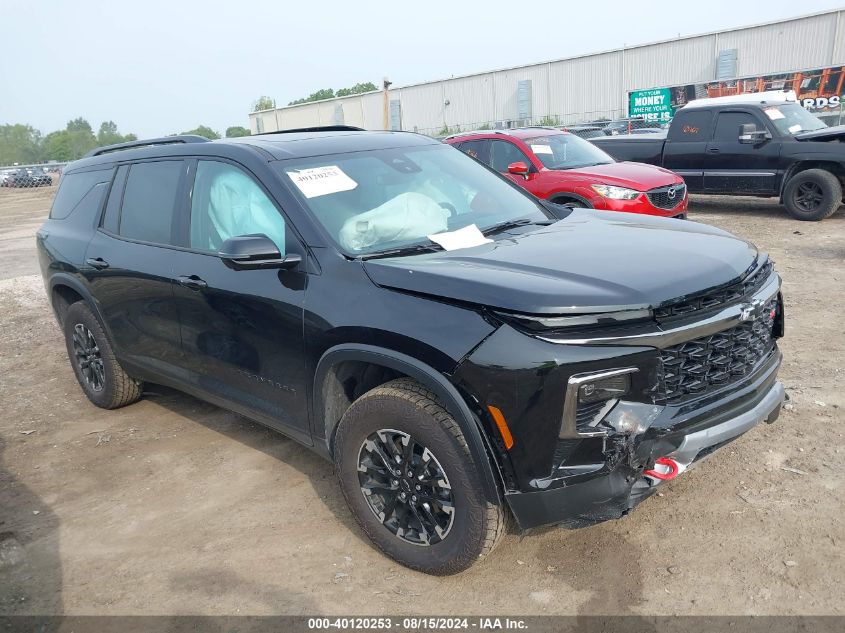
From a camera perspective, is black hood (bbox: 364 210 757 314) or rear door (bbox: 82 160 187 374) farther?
rear door (bbox: 82 160 187 374)

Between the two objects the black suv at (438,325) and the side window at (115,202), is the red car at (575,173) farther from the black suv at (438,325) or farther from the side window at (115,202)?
the black suv at (438,325)

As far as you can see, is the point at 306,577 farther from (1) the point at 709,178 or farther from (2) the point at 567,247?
(1) the point at 709,178

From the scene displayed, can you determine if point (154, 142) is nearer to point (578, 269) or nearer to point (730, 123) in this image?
point (578, 269)

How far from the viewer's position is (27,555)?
11.8ft

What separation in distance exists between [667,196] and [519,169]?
1866 mm

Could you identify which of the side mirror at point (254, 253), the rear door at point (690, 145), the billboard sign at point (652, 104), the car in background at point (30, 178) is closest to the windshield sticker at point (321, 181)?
the side mirror at point (254, 253)

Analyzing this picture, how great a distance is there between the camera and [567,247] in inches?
127

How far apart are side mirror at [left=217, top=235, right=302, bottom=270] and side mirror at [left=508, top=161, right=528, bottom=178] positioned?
6.42 metres

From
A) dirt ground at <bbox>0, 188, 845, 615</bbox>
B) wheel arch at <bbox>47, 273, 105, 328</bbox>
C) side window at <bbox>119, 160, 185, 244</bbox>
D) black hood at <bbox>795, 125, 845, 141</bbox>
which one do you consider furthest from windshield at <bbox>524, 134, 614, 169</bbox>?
wheel arch at <bbox>47, 273, 105, 328</bbox>

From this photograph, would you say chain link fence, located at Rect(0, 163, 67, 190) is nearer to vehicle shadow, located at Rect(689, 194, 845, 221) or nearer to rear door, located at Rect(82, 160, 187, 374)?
vehicle shadow, located at Rect(689, 194, 845, 221)

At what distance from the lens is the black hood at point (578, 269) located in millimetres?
2648

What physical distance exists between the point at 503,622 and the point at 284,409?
4.85 ft

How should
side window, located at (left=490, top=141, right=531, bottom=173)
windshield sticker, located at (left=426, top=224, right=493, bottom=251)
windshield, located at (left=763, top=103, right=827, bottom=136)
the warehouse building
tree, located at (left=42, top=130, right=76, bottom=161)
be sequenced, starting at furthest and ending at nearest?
tree, located at (left=42, top=130, right=76, bottom=161) → the warehouse building → windshield, located at (left=763, top=103, right=827, bottom=136) → side window, located at (left=490, top=141, right=531, bottom=173) → windshield sticker, located at (left=426, top=224, right=493, bottom=251)

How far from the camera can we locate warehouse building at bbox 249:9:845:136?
28.1m
